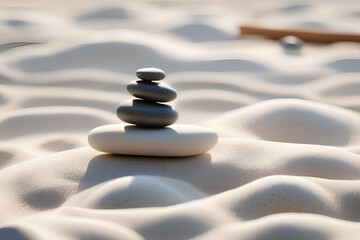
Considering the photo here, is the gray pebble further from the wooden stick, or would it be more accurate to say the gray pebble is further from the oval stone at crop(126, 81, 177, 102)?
the oval stone at crop(126, 81, 177, 102)

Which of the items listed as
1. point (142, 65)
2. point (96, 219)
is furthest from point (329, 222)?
point (142, 65)

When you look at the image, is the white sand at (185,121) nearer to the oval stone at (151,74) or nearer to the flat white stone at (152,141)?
the flat white stone at (152,141)

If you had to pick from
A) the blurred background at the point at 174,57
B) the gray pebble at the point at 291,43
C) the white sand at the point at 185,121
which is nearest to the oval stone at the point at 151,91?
the white sand at the point at 185,121

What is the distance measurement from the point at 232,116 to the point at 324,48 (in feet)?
3.72

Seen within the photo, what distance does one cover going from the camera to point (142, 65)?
2838 mm

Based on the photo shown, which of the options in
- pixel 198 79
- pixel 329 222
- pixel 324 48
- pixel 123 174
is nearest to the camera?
pixel 329 222

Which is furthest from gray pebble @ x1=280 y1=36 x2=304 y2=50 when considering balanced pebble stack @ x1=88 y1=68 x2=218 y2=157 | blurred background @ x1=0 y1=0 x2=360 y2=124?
balanced pebble stack @ x1=88 y1=68 x2=218 y2=157

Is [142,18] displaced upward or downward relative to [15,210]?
upward

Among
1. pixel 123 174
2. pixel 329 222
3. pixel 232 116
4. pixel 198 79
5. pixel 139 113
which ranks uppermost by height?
pixel 198 79

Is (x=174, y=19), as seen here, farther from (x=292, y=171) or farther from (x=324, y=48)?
(x=292, y=171)

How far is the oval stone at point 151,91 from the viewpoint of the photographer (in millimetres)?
1738

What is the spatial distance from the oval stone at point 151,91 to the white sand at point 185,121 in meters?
0.17

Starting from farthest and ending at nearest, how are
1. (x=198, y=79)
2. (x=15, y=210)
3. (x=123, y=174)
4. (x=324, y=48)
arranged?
(x=324, y=48) < (x=198, y=79) < (x=123, y=174) < (x=15, y=210)

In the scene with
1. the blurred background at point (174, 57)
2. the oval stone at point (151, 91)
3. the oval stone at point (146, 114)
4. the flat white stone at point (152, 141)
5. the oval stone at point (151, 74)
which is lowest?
the flat white stone at point (152, 141)
